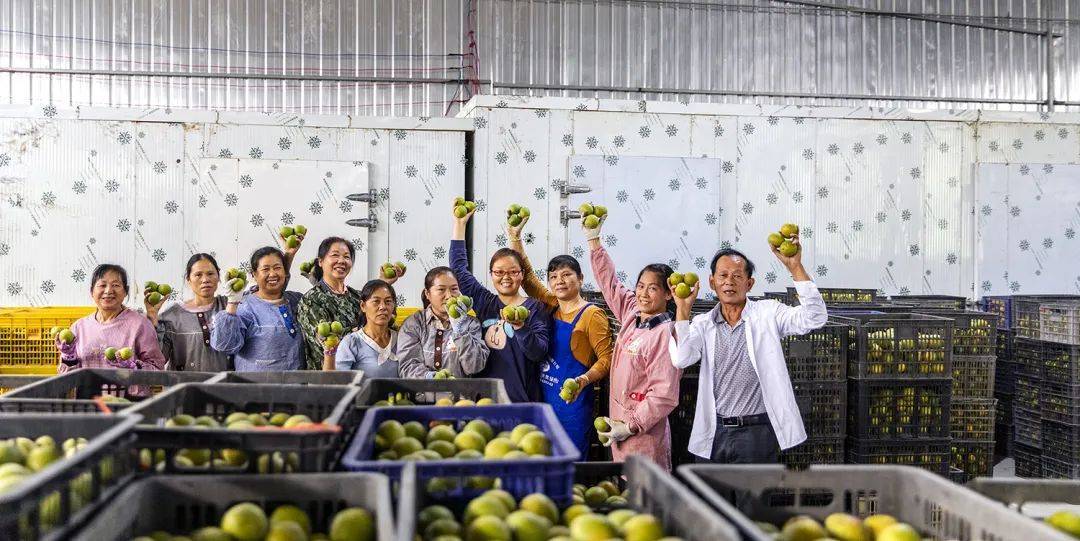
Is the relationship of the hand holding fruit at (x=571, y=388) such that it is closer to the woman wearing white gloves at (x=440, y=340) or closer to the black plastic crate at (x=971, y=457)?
the woman wearing white gloves at (x=440, y=340)

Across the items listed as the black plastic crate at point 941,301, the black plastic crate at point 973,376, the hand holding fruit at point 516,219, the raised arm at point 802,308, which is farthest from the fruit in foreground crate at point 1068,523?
the black plastic crate at point 941,301

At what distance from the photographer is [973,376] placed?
5344 mm

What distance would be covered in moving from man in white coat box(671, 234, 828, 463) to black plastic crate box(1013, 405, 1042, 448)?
2768mm

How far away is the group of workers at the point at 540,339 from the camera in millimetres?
4230

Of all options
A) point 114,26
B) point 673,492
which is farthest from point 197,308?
point 114,26

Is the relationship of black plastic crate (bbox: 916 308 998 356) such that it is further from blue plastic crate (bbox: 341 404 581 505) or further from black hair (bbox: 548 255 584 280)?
blue plastic crate (bbox: 341 404 581 505)

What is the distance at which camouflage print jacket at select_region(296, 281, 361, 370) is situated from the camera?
495 centimetres

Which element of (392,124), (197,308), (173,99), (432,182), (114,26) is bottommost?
(197,308)

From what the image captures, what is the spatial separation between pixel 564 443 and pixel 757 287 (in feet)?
22.0

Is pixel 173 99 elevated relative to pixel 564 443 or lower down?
elevated

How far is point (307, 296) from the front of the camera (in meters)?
5.07

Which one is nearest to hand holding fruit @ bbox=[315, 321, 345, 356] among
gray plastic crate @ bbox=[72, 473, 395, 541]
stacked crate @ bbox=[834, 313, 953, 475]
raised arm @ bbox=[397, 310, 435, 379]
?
raised arm @ bbox=[397, 310, 435, 379]

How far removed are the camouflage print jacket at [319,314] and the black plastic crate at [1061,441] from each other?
4763mm

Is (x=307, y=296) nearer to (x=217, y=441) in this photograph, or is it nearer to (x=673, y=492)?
(x=217, y=441)
